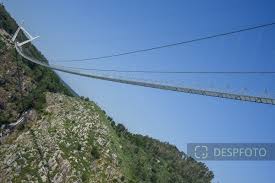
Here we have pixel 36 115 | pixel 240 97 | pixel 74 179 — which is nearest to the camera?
pixel 240 97

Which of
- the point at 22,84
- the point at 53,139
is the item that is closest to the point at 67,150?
the point at 53,139

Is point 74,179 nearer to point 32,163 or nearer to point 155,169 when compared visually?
point 32,163

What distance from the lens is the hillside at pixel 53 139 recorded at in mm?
122625

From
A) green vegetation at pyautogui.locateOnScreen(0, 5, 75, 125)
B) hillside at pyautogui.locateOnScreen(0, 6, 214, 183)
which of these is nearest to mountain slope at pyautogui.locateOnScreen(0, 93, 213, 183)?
hillside at pyautogui.locateOnScreen(0, 6, 214, 183)

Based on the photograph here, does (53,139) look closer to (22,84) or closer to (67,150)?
(67,150)

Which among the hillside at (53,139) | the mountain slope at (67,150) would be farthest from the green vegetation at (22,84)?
the mountain slope at (67,150)

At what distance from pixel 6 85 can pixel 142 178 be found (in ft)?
157

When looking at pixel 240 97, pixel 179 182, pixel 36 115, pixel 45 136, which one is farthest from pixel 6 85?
pixel 240 97

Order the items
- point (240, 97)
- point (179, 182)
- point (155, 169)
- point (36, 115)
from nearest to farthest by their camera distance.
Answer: point (240, 97)
point (36, 115)
point (155, 169)
point (179, 182)

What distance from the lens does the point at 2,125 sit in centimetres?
14600

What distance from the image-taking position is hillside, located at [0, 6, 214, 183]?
122625 millimetres

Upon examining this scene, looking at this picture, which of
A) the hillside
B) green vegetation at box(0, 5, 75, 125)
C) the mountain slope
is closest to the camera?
the mountain slope

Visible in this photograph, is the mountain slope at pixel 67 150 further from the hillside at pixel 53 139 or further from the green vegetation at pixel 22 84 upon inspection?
the green vegetation at pixel 22 84

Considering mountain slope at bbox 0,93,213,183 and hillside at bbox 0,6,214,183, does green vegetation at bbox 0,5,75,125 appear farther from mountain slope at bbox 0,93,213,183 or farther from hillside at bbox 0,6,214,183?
mountain slope at bbox 0,93,213,183
